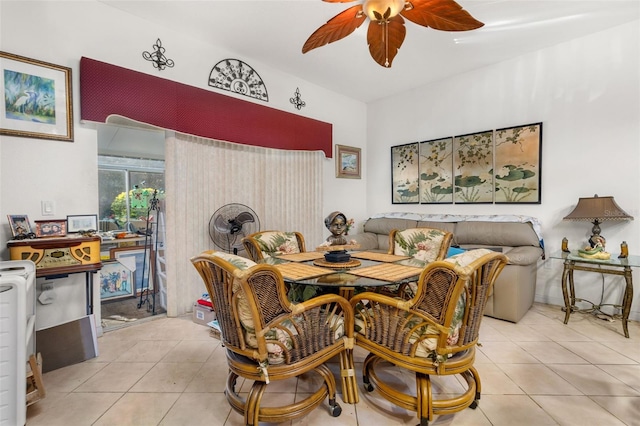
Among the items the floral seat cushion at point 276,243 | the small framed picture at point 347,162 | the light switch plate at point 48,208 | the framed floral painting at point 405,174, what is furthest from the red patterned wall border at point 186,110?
the floral seat cushion at point 276,243

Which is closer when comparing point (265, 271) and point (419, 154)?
point (265, 271)

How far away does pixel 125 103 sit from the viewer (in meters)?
2.62

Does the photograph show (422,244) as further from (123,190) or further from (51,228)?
(123,190)

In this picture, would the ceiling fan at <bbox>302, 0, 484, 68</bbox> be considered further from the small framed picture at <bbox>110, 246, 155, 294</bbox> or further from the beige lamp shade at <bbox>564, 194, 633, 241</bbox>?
the small framed picture at <bbox>110, 246, 155, 294</bbox>

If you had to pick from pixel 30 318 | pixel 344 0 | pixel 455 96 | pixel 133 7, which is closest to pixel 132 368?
pixel 30 318

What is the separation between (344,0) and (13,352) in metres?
2.60

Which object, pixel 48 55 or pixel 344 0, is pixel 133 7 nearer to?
pixel 48 55

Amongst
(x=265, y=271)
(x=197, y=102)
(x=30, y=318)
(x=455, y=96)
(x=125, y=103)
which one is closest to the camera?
(x=265, y=271)

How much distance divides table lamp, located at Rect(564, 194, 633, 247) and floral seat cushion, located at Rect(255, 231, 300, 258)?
279cm

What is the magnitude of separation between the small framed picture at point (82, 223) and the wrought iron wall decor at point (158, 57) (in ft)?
5.11

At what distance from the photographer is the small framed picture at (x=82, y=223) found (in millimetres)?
2400

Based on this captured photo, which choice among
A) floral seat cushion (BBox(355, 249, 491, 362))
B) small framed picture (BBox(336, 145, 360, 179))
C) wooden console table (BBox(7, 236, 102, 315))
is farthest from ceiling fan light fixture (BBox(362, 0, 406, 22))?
small framed picture (BBox(336, 145, 360, 179))

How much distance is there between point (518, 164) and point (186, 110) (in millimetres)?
3806

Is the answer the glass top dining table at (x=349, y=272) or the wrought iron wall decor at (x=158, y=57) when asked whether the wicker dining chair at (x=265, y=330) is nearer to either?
the glass top dining table at (x=349, y=272)
